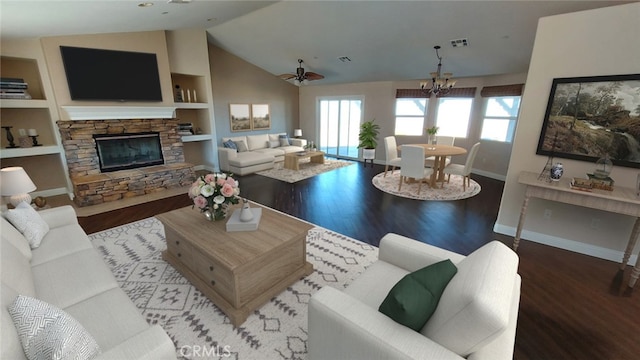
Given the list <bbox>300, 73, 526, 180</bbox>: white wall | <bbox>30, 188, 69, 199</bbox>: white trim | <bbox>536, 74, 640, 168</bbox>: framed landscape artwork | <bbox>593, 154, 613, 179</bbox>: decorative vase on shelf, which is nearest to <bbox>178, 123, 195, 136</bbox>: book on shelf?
<bbox>30, 188, 69, 199</bbox>: white trim

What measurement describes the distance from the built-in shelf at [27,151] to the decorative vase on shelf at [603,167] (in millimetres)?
6974

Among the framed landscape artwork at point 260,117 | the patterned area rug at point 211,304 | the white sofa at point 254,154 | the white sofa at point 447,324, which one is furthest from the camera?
the framed landscape artwork at point 260,117

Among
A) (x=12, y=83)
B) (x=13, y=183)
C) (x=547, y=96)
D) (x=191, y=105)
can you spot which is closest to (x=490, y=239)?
(x=547, y=96)

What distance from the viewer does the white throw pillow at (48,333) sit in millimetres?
982

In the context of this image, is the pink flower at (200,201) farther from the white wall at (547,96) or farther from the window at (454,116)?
the window at (454,116)

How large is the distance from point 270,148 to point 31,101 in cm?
460

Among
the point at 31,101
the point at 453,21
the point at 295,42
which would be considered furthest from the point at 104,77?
the point at 453,21

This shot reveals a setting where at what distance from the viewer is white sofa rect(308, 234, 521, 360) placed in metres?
0.98

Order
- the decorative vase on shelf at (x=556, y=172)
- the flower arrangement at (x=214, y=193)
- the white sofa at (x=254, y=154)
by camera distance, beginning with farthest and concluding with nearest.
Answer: the white sofa at (x=254, y=154)
the decorative vase on shelf at (x=556, y=172)
the flower arrangement at (x=214, y=193)

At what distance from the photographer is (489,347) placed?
3.74 feet

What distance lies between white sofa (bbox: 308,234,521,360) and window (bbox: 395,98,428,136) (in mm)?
5995

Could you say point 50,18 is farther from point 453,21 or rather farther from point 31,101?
point 453,21

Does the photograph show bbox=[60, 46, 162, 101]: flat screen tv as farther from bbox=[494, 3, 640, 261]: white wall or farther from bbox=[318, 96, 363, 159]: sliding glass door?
bbox=[494, 3, 640, 261]: white wall

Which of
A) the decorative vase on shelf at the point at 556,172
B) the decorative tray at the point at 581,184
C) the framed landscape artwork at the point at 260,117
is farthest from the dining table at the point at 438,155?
the framed landscape artwork at the point at 260,117
